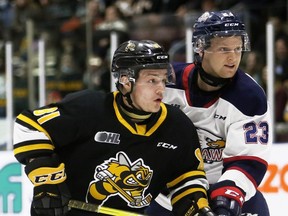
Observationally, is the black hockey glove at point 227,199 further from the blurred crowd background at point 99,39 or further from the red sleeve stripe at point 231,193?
the blurred crowd background at point 99,39

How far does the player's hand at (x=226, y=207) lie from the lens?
2.73 meters

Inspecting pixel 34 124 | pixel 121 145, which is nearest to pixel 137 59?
pixel 121 145

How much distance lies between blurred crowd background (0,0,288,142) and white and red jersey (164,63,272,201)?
1958 mm

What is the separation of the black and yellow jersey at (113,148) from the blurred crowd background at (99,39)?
220cm

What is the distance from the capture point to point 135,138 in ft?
9.06

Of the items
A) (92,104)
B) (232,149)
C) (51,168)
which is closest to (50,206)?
(51,168)

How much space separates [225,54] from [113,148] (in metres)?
0.55

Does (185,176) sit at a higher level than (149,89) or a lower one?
lower

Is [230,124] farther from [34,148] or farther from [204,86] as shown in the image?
[34,148]

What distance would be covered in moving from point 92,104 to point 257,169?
2.11 feet

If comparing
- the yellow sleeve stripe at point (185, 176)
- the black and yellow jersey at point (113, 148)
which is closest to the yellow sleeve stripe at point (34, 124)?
the black and yellow jersey at point (113, 148)

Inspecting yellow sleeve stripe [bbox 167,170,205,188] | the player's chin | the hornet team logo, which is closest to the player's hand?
yellow sleeve stripe [bbox 167,170,205,188]

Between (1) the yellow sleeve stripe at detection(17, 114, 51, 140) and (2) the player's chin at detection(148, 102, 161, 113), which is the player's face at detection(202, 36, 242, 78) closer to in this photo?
(2) the player's chin at detection(148, 102, 161, 113)

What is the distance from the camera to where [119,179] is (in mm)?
2764
